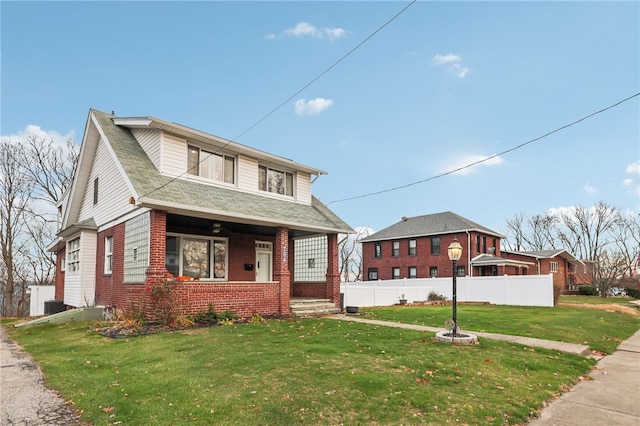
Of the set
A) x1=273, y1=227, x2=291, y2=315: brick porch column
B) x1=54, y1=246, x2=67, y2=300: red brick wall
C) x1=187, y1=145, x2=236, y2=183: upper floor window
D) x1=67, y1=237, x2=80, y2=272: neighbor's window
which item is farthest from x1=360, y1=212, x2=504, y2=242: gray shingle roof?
x1=67, y1=237, x2=80, y2=272: neighbor's window

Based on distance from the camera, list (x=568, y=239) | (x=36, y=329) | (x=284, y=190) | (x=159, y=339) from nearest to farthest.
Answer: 1. (x=159, y=339)
2. (x=36, y=329)
3. (x=284, y=190)
4. (x=568, y=239)

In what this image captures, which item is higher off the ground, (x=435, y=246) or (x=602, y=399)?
(x=435, y=246)

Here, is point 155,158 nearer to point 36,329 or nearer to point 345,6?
point 36,329

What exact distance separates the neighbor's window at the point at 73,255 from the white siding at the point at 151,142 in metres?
5.14

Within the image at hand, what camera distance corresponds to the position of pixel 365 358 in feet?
23.3

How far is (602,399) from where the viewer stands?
5809 millimetres

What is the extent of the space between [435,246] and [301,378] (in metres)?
29.9

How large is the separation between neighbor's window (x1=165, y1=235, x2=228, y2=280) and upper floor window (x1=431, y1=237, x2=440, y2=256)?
22.7m

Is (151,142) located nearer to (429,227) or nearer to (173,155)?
(173,155)

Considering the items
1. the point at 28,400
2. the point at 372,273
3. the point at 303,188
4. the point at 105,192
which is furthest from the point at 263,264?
the point at 372,273

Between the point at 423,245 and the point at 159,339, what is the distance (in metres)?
28.5

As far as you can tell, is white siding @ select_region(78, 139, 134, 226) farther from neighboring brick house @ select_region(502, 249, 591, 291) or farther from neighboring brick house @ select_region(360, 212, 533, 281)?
neighboring brick house @ select_region(502, 249, 591, 291)

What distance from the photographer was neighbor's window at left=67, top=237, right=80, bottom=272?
1622cm

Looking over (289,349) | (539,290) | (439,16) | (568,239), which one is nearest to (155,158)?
(289,349)
